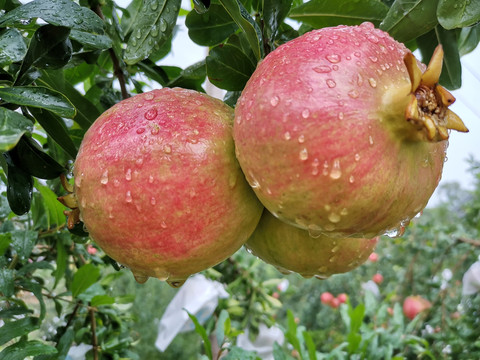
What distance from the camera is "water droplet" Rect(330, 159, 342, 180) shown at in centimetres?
44

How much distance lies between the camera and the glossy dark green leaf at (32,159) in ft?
2.02

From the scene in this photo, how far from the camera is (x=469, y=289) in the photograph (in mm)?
1946

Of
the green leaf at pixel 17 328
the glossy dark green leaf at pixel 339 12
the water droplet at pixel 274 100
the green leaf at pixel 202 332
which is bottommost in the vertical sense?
the green leaf at pixel 202 332

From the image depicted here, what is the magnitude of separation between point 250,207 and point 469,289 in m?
1.71

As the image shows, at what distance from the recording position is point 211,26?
28.4 inches

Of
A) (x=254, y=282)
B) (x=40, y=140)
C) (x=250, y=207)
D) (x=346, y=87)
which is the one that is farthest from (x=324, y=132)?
(x=254, y=282)

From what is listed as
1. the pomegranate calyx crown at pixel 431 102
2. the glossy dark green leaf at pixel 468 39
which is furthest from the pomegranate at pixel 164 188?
the glossy dark green leaf at pixel 468 39

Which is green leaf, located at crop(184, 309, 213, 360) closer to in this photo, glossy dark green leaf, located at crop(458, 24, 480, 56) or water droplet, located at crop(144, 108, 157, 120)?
water droplet, located at crop(144, 108, 157, 120)

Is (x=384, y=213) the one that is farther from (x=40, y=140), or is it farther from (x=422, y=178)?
(x=40, y=140)

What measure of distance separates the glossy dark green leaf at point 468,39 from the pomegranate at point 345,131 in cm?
41

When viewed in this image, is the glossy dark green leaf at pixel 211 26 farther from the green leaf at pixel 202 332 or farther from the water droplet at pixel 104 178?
the green leaf at pixel 202 332

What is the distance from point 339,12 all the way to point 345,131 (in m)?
0.33

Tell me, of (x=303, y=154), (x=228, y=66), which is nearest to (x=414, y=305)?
(x=228, y=66)

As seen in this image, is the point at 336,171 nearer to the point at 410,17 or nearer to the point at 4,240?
the point at 410,17
